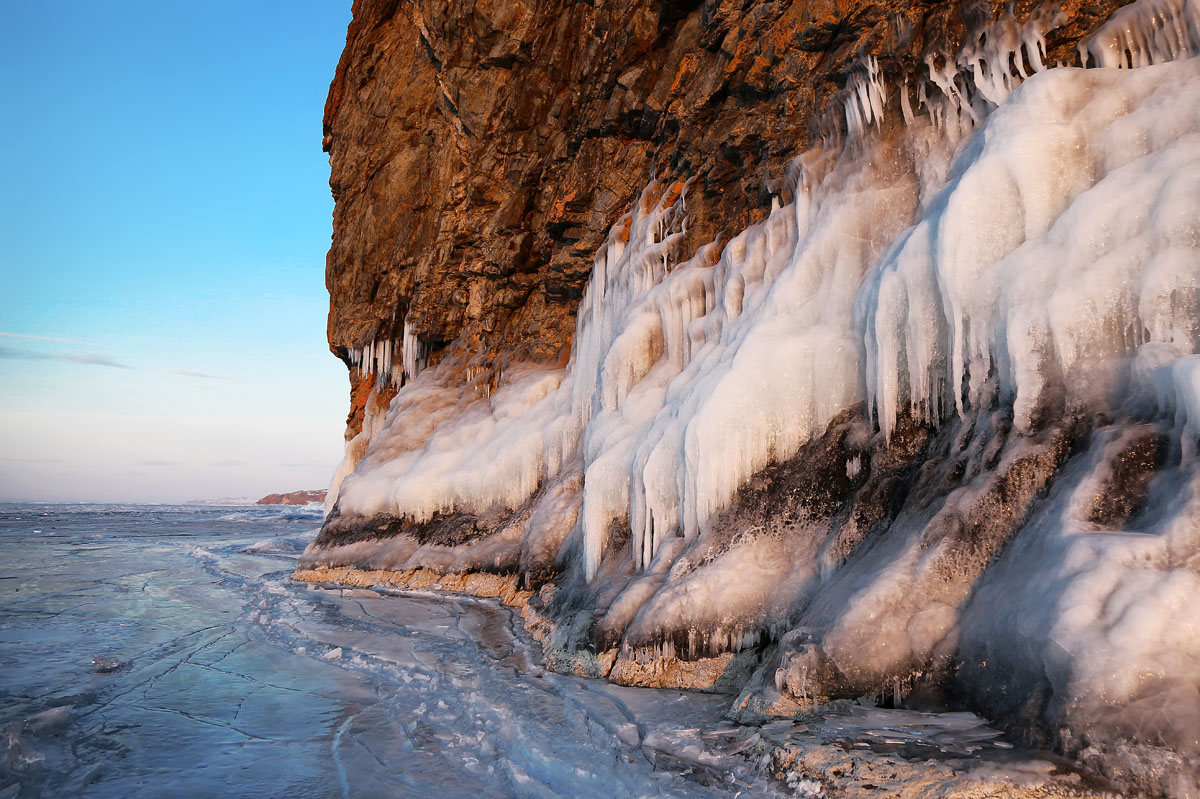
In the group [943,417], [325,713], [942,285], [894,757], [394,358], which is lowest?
[325,713]

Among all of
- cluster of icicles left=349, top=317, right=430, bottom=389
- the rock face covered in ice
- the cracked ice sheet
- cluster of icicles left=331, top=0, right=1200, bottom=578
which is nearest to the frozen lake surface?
the cracked ice sheet

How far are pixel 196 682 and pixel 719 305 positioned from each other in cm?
807

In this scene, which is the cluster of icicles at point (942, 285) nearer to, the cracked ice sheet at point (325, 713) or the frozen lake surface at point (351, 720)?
the frozen lake surface at point (351, 720)

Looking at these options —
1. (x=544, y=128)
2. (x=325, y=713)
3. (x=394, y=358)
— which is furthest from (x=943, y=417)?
(x=394, y=358)

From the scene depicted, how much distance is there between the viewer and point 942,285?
21.7 ft

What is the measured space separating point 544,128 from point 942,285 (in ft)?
46.6

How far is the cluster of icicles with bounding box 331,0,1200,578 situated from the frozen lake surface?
242cm

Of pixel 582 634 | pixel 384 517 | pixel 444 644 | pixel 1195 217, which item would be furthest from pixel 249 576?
pixel 1195 217

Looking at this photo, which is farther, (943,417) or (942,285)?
(943,417)

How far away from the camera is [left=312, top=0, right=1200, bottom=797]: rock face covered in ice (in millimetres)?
4164

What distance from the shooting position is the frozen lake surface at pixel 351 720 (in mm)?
4809

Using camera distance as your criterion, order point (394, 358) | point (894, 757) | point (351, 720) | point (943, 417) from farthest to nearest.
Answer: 1. point (394, 358)
2. point (943, 417)
3. point (351, 720)
4. point (894, 757)

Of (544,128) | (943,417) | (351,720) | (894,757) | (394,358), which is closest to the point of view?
(894,757)

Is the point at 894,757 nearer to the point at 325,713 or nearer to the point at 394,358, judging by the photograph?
the point at 325,713
